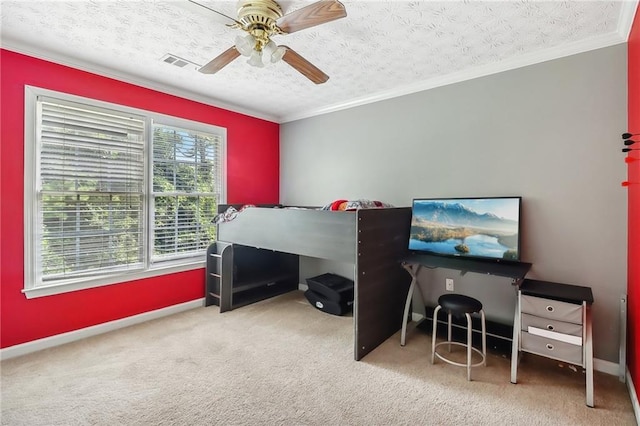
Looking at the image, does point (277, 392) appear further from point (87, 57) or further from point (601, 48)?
point (601, 48)

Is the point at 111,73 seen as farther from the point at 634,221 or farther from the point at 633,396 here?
the point at 633,396

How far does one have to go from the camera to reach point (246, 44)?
1793 mm

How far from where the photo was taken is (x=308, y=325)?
10.2ft

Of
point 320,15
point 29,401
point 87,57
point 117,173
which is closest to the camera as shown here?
point 320,15

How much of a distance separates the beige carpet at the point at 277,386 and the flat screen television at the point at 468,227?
872 mm

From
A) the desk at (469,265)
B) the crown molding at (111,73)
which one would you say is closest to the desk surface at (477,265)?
the desk at (469,265)

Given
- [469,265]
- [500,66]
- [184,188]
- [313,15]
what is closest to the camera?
[313,15]

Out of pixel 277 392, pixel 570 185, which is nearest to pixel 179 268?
pixel 277 392

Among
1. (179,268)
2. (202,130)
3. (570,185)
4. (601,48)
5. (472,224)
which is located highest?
(601,48)

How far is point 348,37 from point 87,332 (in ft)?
11.3

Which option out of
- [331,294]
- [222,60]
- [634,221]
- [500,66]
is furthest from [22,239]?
[634,221]

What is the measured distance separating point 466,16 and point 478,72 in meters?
0.89

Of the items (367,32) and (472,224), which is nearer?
(367,32)

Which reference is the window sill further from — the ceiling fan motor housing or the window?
the ceiling fan motor housing
